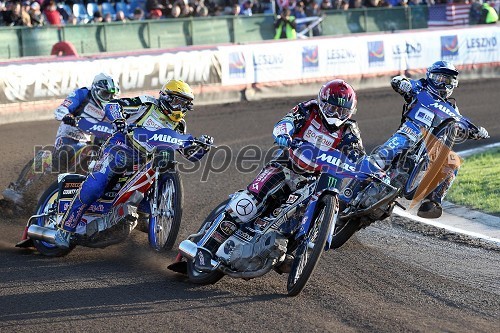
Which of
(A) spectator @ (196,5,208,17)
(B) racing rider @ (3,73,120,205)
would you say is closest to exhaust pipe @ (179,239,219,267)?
(B) racing rider @ (3,73,120,205)

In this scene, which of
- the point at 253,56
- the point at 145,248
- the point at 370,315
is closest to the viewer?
the point at 370,315

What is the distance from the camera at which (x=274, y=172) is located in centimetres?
777

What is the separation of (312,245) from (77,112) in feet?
16.2

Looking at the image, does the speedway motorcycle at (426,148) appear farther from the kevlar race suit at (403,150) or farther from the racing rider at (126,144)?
the racing rider at (126,144)

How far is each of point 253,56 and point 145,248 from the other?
40.5 feet

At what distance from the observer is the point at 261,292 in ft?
24.9

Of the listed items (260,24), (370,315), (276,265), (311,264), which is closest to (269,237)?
(276,265)

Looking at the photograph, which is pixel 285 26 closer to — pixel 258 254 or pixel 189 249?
pixel 189 249

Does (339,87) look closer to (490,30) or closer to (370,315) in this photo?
(370,315)

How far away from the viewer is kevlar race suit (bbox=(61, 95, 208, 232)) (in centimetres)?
916

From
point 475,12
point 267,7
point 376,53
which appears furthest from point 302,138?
point 475,12

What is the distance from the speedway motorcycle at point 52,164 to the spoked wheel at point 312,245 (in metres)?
4.07

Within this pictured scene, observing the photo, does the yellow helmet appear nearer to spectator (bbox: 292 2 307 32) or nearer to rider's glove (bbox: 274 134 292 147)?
rider's glove (bbox: 274 134 292 147)

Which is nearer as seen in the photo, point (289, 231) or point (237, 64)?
point (289, 231)
